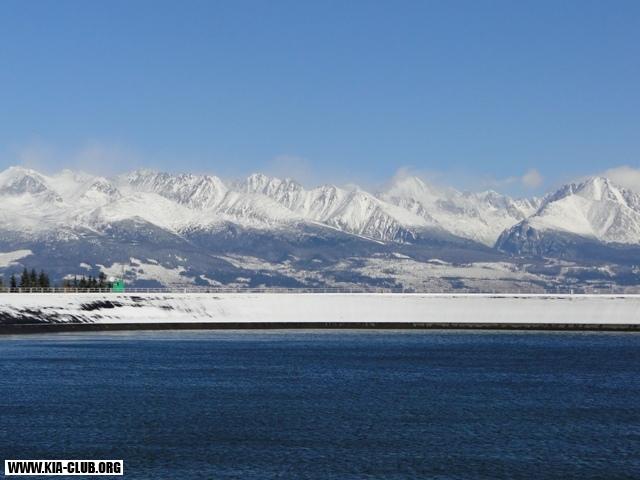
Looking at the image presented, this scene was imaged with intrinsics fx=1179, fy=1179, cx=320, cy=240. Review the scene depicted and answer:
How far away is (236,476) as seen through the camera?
6331cm

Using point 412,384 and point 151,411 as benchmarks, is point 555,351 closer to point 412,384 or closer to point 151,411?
point 412,384

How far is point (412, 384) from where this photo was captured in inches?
4323

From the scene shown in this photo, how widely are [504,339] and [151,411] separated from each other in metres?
109

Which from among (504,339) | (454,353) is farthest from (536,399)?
(504,339)

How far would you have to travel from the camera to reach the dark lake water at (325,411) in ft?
222

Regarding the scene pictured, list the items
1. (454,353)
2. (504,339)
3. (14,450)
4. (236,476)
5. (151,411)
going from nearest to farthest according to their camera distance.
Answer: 1. (236,476)
2. (14,450)
3. (151,411)
4. (454,353)
5. (504,339)

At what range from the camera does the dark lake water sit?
67688mm

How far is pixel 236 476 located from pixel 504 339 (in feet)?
425

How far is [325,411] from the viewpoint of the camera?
88688 millimetres

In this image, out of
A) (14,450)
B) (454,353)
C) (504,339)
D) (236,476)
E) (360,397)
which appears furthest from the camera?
(504,339)

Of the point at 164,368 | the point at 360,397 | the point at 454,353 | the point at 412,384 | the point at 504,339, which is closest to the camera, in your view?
the point at 360,397

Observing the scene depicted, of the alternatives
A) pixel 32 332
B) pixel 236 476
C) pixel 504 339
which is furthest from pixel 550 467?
pixel 32 332

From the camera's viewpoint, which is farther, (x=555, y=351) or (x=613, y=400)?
(x=555, y=351)

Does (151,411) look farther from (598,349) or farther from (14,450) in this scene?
(598,349)
